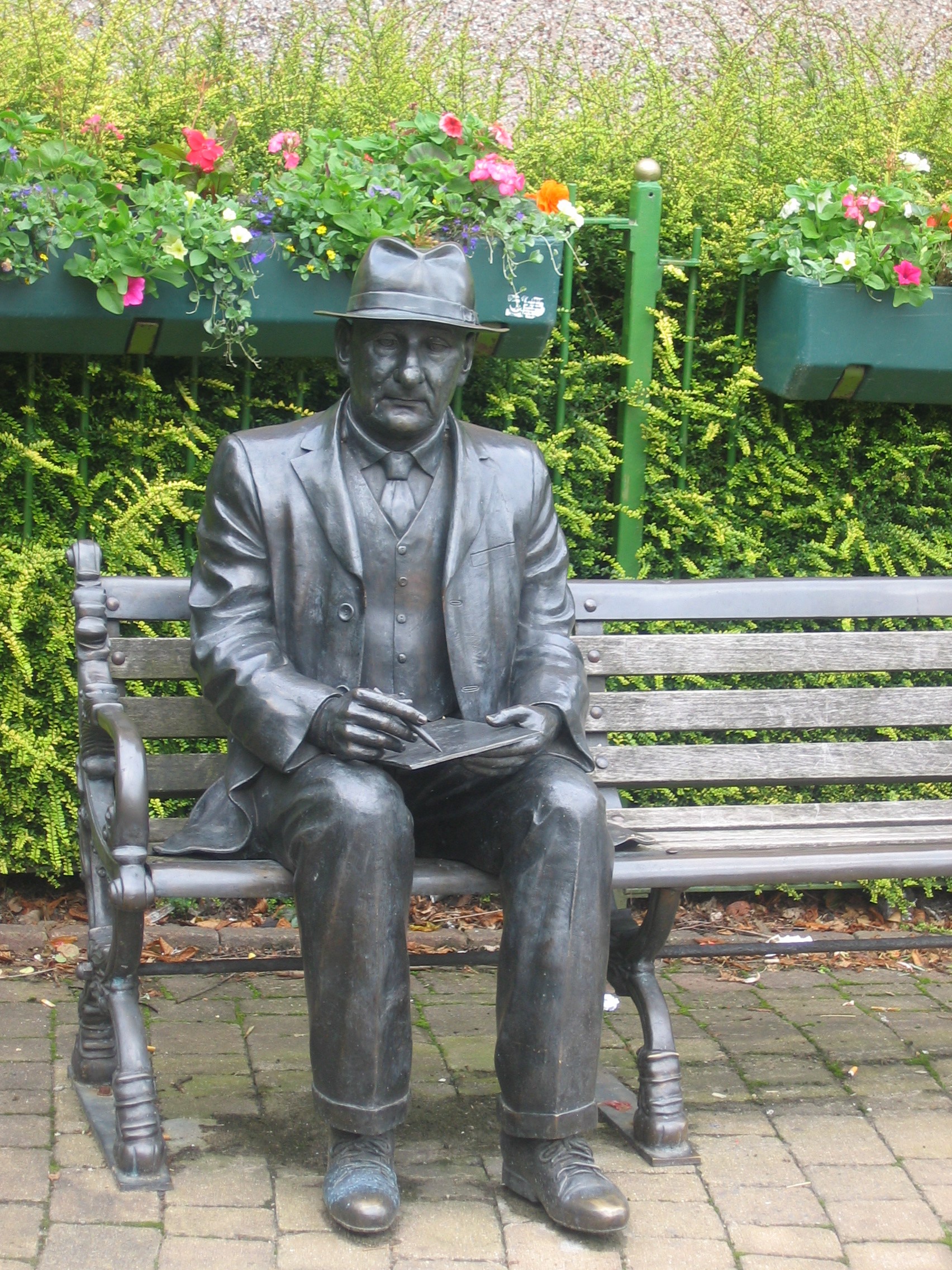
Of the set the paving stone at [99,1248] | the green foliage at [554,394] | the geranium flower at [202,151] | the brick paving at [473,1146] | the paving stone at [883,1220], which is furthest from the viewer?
the green foliage at [554,394]

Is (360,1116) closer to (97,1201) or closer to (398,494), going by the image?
(97,1201)

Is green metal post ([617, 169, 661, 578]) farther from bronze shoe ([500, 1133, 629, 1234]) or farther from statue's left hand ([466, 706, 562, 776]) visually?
bronze shoe ([500, 1133, 629, 1234])

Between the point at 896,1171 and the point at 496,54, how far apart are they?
414 centimetres

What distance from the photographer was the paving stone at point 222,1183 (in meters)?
2.88

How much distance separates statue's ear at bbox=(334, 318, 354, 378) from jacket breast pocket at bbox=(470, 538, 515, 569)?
18.5 inches

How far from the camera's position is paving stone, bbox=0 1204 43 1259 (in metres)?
2.69

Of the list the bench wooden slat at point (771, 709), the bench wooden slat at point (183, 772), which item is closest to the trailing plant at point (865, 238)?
the bench wooden slat at point (771, 709)

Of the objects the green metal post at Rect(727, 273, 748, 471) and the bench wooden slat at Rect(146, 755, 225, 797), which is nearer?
the bench wooden slat at Rect(146, 755, 225, 797)

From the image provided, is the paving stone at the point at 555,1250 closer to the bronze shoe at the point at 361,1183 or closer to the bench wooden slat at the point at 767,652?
the bronze shoe at the point at 361,1183

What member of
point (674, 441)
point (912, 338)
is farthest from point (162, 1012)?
point (912, 338)

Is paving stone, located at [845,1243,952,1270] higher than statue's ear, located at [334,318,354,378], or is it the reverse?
statue's ear, located at [334,318,354,378]

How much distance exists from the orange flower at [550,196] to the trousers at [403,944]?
177 cm

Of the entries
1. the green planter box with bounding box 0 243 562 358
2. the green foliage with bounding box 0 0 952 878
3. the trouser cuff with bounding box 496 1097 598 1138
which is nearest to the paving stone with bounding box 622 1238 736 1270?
the trouser cuff with bounding box 496 1097 598 1138

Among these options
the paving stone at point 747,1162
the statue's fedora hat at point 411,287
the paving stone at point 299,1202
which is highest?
the statue's fedora hat at point 411,287
